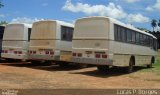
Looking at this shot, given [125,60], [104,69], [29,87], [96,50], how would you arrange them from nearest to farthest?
[29,87] < [96,50] < [125,60] < [104,69]

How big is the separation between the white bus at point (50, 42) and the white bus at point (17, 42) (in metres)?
1.05

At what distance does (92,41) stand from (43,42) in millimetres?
4268

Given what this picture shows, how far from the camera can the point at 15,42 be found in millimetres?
25938

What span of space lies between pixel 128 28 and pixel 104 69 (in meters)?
3.09

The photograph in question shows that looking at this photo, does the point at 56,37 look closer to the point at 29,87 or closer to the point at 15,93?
the point at 29,87

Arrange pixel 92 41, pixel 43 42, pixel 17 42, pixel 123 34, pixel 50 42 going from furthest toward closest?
pixel 17 42, pixel 43 42, pixel 50 42, pixel 123 34, pixel 92 41

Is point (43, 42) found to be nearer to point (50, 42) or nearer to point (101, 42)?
point (50, 42)

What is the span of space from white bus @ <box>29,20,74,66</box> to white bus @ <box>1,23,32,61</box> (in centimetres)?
105

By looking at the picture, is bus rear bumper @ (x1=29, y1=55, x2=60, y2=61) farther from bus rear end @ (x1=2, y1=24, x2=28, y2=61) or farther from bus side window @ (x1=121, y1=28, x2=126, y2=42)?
bus side window @ (x1=121, y1=28, x2=126, y2=42)

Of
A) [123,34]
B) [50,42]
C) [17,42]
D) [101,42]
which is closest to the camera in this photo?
[101,42]

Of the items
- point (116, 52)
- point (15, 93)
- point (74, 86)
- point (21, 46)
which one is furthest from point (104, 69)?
point (15, 93)

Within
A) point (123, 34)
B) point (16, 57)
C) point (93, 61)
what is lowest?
point (93, 61)

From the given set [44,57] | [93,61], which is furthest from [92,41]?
[44,57]

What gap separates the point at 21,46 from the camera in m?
25.6
